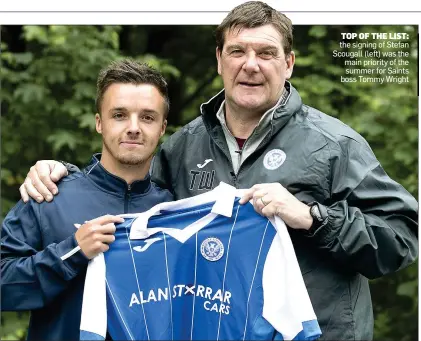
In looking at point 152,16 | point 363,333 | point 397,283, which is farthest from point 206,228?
point 397,283

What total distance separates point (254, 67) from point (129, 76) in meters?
0.60

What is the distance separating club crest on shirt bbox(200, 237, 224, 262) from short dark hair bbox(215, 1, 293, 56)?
97 centimetres

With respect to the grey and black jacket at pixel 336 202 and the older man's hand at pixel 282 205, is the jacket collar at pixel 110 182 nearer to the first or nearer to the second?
the grey and black jacket at pixel 336 202

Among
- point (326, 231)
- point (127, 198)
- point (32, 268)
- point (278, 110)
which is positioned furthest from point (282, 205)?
point (32, 268)

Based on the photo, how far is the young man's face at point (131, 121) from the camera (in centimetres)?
377

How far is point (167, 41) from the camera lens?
8.44 meters

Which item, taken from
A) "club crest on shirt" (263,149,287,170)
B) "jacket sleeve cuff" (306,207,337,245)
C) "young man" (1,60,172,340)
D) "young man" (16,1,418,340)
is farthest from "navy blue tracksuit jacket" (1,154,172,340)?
"jacket sleeve cuff" (306,207,337,245)

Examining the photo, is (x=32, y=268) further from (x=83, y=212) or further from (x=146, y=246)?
(x=146, y=246)

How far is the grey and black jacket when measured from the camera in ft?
11.8

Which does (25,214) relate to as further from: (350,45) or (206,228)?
(350,45)

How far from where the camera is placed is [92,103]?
750cm

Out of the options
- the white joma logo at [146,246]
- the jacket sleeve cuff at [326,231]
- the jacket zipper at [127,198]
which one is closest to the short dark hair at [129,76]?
the jacket zipper at [127,198]

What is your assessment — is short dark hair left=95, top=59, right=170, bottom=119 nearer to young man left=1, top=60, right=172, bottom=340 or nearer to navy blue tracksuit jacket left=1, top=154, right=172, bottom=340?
young man left=1, top=60, right=172, bottom=340

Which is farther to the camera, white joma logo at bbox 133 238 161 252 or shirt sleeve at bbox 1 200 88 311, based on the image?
white joma logo at bbox 133 238 161 252
